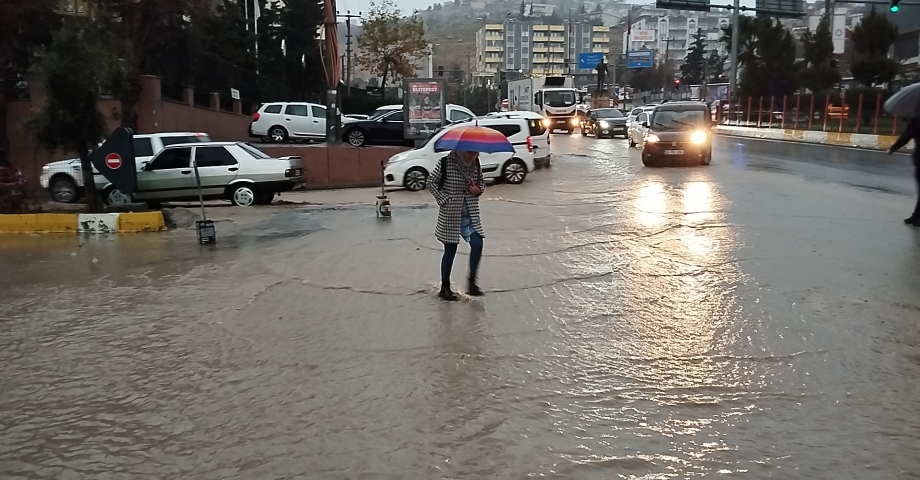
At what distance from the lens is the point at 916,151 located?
462 inches

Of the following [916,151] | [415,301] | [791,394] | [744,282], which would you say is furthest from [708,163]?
[791,394]

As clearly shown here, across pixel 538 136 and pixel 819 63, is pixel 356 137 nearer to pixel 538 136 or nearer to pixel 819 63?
pixel 538 136

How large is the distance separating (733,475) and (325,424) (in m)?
2.37

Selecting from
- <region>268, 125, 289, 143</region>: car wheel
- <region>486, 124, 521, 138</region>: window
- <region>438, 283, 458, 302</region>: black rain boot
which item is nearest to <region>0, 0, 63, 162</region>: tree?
<region>268, 125, 289, 143</region>: car wheel

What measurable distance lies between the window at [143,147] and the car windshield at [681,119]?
13923mm

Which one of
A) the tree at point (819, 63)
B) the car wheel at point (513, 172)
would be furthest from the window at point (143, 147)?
the tree at point (819, 63)

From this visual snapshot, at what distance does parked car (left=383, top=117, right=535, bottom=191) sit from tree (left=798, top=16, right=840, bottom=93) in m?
27.4

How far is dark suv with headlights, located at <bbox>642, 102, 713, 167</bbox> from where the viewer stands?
23062 mm

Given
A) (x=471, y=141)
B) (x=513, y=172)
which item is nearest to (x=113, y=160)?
(x=471, y=141)

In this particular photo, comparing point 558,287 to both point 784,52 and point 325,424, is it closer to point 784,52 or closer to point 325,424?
point 325,424

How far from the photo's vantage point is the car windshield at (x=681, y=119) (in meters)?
23.6

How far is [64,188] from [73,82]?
6.69m

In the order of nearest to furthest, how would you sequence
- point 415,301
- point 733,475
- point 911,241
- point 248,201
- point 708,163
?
point 733,475, point 415,301, point 911,241, point 248,201, point 708,163

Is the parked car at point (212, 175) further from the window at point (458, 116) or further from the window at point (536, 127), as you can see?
the window at point (458, 116)
